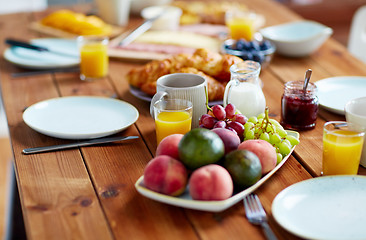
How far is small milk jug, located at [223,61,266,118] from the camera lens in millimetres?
1380

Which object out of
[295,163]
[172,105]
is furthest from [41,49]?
[295,163]

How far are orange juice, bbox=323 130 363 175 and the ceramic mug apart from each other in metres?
0.38

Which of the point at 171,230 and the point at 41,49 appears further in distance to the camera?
the point at 41,49

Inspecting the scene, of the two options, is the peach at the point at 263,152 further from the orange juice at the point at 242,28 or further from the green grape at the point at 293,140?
the orange juice at the point at 242,28

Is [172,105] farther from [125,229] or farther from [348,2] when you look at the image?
[348,2]

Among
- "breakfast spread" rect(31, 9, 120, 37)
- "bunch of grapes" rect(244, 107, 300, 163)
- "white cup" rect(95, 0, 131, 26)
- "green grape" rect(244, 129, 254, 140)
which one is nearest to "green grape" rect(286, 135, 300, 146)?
"bunch of grapes" rect(244, 107, 300, 163)

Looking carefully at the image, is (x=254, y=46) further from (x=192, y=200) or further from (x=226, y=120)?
(x=192, y=200)

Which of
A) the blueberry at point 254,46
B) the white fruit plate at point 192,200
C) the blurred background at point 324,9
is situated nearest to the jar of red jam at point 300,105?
the white fruit plate at point 192,200

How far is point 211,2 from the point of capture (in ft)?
9.11

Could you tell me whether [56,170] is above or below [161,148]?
below

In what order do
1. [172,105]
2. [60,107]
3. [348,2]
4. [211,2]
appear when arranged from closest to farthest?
[172,105] → [60,107] → [211,2] → [348,2]

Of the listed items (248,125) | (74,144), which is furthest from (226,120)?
(74,144)

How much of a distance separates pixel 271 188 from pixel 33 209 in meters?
0.54

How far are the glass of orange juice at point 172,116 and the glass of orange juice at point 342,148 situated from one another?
36 cm
